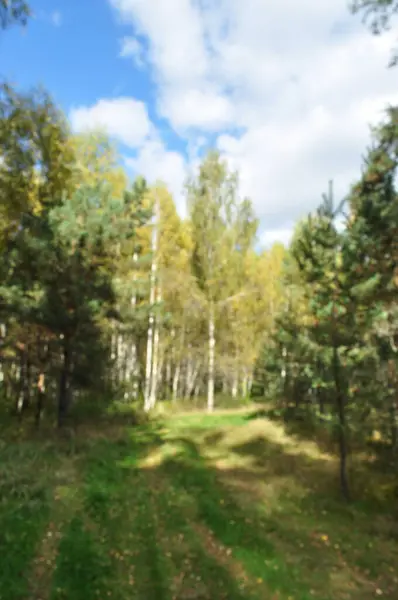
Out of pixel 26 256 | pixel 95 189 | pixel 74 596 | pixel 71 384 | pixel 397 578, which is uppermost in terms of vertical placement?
pixel 95 189

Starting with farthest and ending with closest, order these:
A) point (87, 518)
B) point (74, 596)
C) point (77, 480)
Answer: point (77, 480)
point (87, 518)
point (74, 596)

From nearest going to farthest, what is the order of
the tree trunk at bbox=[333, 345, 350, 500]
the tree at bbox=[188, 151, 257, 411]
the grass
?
the grass, the tree trunk at bbox=[333, 345, 350, 500], the tree at bbox=[188, 151, 257, 411]

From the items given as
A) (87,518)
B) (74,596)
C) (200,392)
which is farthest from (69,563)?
(200,392)

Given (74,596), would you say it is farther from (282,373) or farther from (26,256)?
(282,373)

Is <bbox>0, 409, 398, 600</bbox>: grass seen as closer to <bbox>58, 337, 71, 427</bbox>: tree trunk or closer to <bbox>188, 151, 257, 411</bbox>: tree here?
<bbox>58, 337, 71, 427</bbox>: tree trunk

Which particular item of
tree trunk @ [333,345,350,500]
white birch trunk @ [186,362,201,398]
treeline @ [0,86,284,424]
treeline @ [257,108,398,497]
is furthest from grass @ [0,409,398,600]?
white birch trunk @ [186,362,201,398]

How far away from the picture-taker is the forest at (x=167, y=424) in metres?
7.60

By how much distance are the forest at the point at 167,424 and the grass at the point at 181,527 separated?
0.15ft

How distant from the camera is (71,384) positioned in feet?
54.8

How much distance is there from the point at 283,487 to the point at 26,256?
39.4ft

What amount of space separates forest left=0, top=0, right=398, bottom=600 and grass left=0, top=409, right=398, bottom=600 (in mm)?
45

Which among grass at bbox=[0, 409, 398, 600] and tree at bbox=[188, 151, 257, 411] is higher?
tree at bbox=[188, 151, 257, 411]

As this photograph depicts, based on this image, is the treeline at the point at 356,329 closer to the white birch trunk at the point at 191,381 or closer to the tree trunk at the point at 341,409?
the tree trunk at the point at 341,409

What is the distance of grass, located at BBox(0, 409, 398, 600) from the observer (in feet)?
22.7
